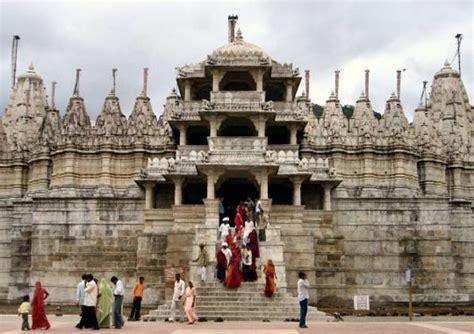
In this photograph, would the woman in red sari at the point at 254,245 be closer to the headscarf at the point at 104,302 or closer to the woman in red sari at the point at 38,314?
the headscarf at the point at 104,302

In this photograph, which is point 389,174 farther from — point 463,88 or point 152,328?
point 152,328

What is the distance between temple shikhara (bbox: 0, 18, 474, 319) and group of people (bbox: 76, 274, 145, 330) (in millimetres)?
5048

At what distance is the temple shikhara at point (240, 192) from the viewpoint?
36.5 metres

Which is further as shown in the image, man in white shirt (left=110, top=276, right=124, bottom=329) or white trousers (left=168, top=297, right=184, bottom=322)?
white trousers (left=168, top=297, right=184, bottom=322)

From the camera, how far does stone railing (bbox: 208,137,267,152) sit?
123 ft

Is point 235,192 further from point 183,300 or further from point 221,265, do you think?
point 183,300

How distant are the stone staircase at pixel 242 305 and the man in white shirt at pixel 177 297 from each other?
3.61 ft

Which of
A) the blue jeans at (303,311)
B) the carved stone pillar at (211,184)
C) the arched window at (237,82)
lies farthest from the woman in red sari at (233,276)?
the arched window at (237,82)

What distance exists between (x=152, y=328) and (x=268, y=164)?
14.5 metres

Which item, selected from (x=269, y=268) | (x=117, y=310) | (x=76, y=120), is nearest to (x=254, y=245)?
(x=269, y=268)

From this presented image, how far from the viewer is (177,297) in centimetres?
2538

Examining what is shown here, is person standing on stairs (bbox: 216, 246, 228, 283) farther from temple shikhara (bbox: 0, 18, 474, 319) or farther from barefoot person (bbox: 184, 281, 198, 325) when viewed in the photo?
barefoot person (bbox: 184, 281, 198, 325)

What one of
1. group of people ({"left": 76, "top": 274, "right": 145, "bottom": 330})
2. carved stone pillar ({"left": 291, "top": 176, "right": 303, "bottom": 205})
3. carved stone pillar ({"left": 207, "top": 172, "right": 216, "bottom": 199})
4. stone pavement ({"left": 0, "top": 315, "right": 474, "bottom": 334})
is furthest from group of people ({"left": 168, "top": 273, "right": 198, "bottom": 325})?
carved stone pillar ({"left": 291, "top": 176, "right": 303, "bottom": 205})

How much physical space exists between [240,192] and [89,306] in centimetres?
1961
